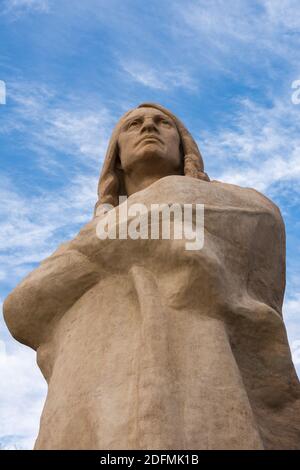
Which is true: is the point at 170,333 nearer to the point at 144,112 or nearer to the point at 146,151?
the point at 146,151

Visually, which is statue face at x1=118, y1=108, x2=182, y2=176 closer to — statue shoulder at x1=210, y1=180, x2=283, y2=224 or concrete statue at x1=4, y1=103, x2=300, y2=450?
statue shoulder at x1=210, y1=180, x2=283, y2=224

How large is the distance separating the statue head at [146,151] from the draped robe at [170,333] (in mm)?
1038

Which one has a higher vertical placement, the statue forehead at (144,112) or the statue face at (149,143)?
the statue forehead at (144,112)

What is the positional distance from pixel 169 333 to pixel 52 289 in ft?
4.12

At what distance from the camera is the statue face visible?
317 inches

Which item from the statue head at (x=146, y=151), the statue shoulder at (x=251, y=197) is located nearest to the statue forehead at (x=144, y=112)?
the statue head at (x=146, y=151)

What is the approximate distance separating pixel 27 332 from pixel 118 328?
1024 millimetres

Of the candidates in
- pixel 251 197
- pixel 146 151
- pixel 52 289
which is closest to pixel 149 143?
pixel 146 151

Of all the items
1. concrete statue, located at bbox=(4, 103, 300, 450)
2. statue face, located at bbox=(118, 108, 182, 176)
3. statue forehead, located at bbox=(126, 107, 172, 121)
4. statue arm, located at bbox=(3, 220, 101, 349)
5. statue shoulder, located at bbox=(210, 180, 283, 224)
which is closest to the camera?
concrete statue, located at bbox=(4, 103, 300, 450)

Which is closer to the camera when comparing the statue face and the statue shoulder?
the statue shoulder

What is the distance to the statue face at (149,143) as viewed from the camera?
8.06 meters

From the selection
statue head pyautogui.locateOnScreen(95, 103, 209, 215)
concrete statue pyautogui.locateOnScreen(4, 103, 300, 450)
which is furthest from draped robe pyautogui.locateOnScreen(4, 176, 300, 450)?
statue head pyautogui.locateOnScreen(95, 103, 209, 215)

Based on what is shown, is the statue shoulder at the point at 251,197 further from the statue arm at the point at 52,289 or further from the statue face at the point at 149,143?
the statue arm at the point at 52,289

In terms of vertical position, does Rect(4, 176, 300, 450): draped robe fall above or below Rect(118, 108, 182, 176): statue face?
below
